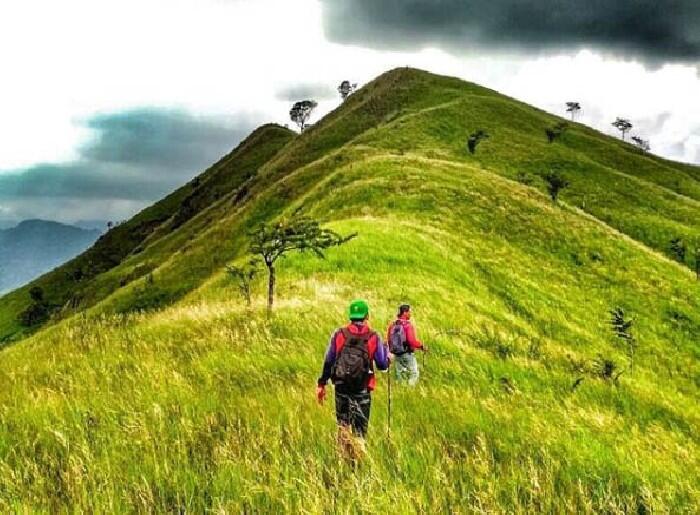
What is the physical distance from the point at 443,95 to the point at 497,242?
Result: 227 feet

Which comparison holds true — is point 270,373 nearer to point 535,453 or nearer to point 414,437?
point 414,437

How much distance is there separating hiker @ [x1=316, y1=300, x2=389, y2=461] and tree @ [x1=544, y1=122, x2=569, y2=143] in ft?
296

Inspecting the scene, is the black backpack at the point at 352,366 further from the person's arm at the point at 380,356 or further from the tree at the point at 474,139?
the tree at the point at 474,139

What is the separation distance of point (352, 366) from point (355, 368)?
0.04 m

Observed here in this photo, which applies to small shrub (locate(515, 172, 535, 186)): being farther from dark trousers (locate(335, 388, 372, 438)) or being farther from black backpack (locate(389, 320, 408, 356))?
dark trousers (locate(335, 388, 372, 438))

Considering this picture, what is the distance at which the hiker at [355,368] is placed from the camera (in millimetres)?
6766

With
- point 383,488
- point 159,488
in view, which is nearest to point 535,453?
point 383,488

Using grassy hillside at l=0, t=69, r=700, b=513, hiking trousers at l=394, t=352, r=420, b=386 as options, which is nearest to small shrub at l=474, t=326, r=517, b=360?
grassy hillside at l=0, t=69, r=700, b=513

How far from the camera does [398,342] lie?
12430 mm

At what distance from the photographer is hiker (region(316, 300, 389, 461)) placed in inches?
266

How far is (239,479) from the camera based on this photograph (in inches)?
190

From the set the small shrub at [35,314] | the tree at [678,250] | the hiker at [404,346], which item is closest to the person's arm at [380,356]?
the hiker at [404,346]

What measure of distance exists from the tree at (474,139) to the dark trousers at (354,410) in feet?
239

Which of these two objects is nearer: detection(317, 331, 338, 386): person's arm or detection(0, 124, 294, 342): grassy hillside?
detection(317, 331, 338, 386): person's arm
